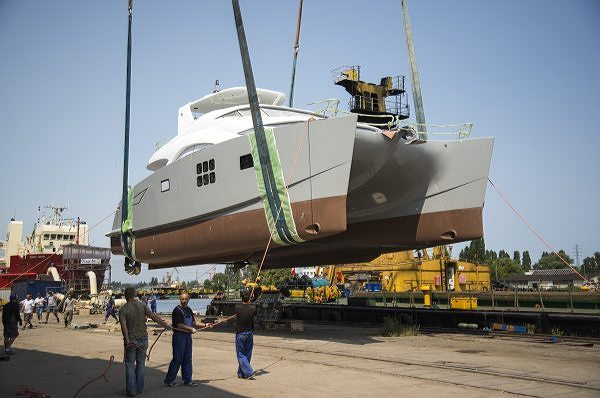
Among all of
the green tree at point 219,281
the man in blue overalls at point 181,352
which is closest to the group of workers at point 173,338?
the man in blue overalls at point 181,352

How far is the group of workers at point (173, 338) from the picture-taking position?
19.9 ft

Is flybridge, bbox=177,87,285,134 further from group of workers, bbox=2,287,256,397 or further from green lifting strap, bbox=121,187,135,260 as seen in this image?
group of workers, bbox=2,287,256,397

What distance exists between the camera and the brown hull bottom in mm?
11742

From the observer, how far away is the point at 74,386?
6535mm

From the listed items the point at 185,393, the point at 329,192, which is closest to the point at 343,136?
the point at 329,192

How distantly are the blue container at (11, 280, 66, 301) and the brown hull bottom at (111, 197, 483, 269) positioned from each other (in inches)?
520

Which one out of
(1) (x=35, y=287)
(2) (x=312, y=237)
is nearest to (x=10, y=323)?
(2) (x=312, y=237)

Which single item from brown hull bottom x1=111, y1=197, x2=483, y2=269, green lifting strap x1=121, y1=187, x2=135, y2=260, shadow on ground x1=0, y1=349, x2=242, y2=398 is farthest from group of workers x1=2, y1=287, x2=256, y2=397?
green lifting strap x1=121, y1=187, x2=135, y2=260

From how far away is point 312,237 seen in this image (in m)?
11.8

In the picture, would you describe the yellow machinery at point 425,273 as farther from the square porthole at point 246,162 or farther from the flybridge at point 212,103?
the square porthole at point 246,162

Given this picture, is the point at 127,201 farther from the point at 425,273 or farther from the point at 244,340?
the point at 425,273

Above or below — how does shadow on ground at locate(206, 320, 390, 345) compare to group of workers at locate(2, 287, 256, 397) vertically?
below

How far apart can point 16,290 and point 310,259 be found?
1919 centimetres

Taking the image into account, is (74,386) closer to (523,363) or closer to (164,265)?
(523,363)
